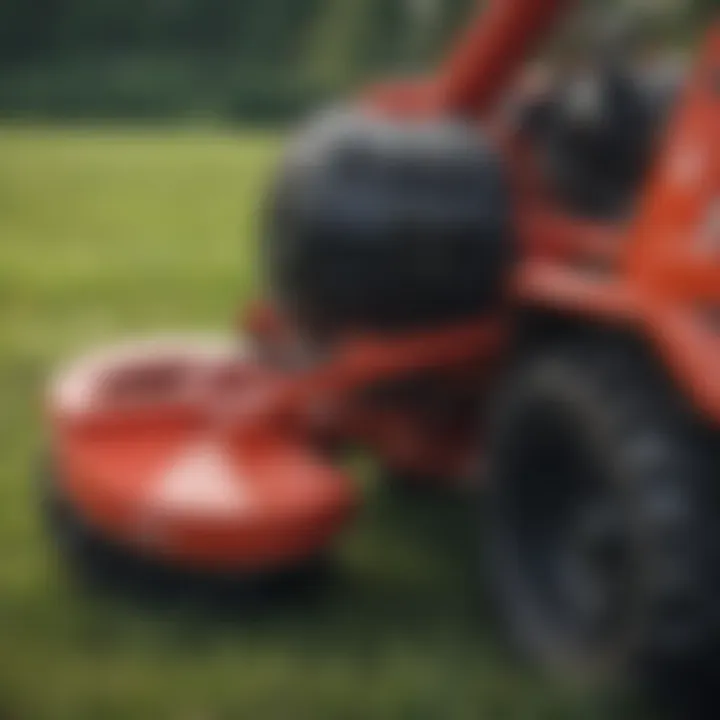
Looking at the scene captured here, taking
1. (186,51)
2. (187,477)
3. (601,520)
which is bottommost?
Answer: (601,520)

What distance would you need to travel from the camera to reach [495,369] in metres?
2.75

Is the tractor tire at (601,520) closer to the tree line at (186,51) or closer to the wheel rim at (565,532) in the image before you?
the wheel rim at (565,532)

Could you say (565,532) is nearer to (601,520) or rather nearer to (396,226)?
(601,520)

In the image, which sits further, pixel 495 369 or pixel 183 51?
pixel 495 369

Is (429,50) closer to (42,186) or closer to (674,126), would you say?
(674,126)

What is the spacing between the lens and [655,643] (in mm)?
2256

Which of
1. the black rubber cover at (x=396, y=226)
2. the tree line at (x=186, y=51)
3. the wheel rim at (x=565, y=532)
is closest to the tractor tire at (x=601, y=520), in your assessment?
the wheel rim at (x=565, y=532)

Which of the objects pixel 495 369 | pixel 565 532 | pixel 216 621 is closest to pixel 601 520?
pixel 565 532

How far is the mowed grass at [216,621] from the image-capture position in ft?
7.85

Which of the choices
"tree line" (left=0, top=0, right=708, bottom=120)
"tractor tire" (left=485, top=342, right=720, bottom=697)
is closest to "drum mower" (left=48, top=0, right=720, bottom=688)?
"tractor tire" (left=485, top=342, right=720, bottom=697)

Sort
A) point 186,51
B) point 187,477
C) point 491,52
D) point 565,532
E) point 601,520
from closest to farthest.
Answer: point 186,51
point 601,520
point 565,532
point 187,477
point 491,52

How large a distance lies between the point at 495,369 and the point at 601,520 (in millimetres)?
361

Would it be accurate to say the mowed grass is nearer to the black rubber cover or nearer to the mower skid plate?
the mower skid plate

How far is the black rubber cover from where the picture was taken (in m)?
2.64
